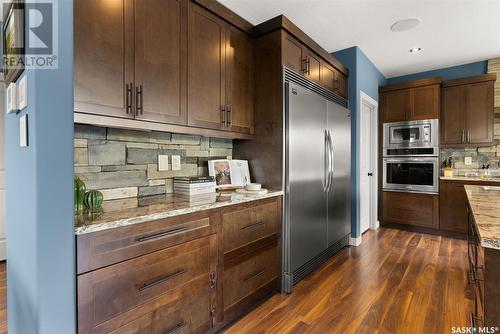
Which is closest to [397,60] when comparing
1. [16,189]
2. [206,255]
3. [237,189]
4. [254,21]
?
[254,21]

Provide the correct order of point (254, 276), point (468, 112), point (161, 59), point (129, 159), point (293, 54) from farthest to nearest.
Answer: point (468, 112) → point (293, 54) → point (254, 276) → point (129, 159) → point (161, 59)

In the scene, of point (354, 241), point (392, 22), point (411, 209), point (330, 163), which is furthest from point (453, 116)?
point (330, 163)

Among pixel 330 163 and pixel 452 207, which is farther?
pixel 452 207

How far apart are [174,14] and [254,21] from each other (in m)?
1.31

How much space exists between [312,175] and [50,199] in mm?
2124

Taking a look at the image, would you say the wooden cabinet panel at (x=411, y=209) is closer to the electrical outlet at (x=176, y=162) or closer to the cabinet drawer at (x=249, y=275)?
the cabinet drawer at (x=249, y=275)

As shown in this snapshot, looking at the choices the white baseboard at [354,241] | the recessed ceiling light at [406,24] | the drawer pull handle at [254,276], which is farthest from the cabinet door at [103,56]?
the white baseboard at [354,241]

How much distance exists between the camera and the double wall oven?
13.0 feet

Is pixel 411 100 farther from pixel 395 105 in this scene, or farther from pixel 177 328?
pixel 177 328

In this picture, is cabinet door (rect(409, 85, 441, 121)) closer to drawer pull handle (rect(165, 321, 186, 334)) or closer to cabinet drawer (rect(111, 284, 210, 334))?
cabinet drawer (rect(111, 284, 210, 334))

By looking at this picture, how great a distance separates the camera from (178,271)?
145cm

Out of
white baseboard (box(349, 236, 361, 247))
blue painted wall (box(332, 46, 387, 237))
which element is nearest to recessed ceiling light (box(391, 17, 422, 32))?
blue painted wall (box(332, 46, 387, 237))

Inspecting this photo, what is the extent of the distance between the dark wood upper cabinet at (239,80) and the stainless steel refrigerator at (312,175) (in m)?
0.36

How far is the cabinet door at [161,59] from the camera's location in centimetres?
159
